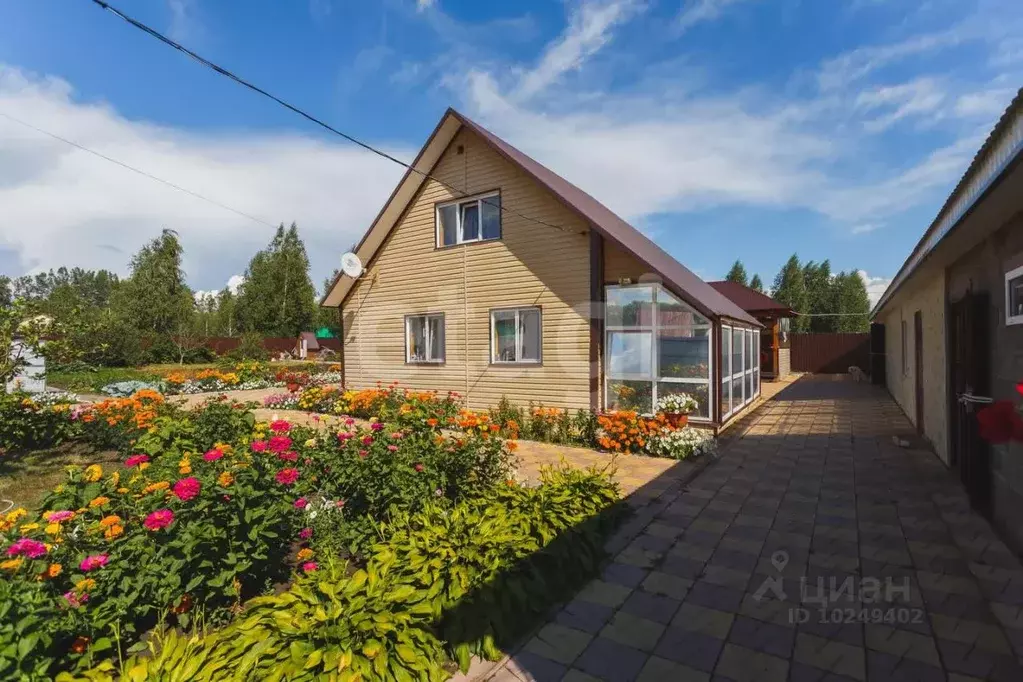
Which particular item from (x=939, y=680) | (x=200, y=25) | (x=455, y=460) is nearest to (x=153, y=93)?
(x=200, y=25)

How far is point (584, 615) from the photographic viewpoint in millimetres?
3213

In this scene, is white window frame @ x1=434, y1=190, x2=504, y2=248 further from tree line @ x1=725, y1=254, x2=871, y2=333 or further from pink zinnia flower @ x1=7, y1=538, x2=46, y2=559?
tree line @ x1=725, y1=254, x2=871, y2=333

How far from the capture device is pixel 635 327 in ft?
29.0

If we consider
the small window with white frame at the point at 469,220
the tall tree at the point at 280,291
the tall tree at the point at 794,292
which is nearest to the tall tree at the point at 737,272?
the tall tree at the point at 794,292

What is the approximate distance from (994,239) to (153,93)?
9.20 metres

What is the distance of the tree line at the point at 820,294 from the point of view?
1766 inches

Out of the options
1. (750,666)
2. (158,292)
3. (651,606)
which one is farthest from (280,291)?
(750,666)

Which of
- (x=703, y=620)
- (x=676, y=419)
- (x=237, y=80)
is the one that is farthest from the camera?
(x=676, y=419)

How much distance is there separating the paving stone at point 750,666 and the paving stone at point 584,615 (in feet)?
2.40

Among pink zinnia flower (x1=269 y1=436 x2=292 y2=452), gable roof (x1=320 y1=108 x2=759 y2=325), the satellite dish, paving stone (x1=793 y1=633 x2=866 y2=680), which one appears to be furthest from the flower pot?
the satellite dish

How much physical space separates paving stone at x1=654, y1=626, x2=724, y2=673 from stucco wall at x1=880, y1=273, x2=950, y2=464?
5.74m

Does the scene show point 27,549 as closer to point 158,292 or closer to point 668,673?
point 668,673

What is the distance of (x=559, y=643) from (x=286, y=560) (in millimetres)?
2324

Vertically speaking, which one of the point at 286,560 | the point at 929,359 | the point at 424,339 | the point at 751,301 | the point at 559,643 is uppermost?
the point at 751,301
